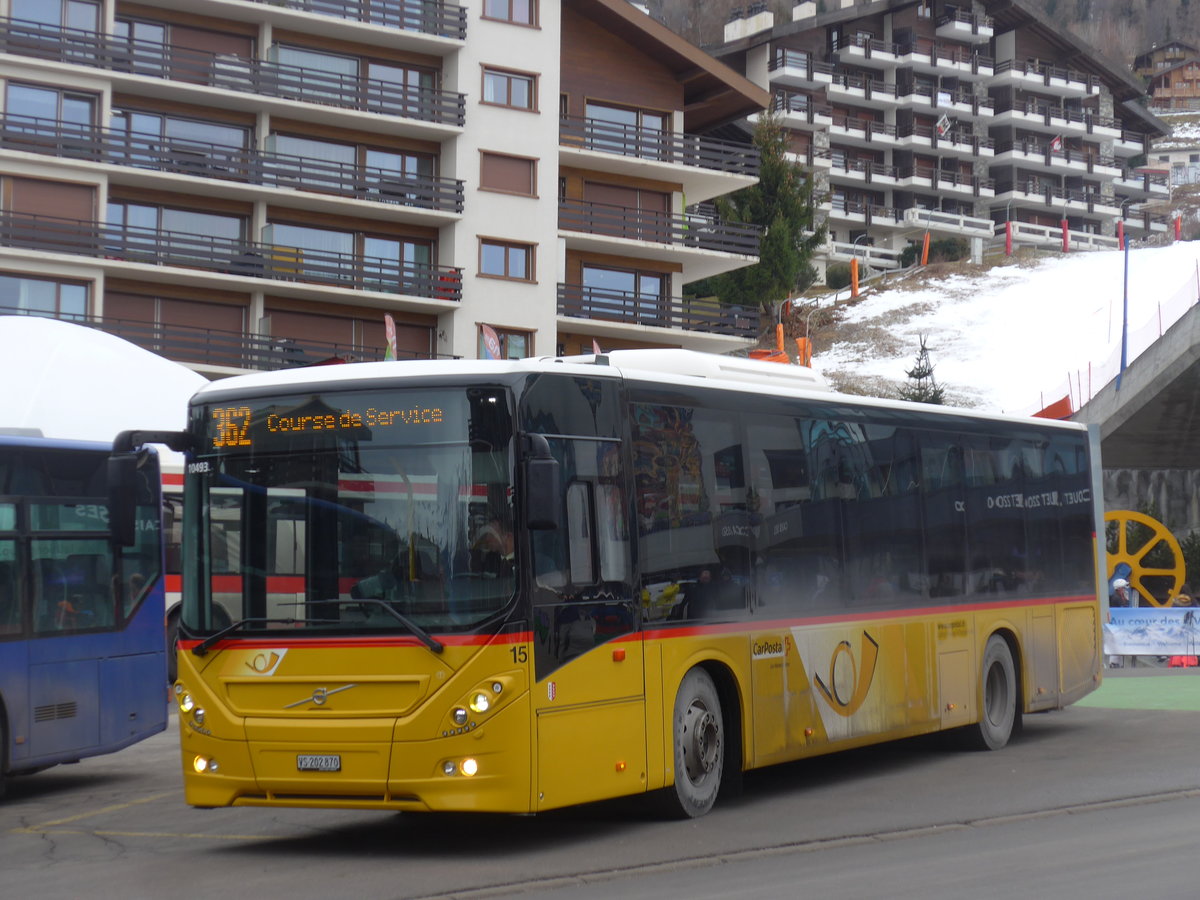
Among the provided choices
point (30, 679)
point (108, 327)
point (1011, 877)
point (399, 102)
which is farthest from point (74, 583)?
point (399, 102)

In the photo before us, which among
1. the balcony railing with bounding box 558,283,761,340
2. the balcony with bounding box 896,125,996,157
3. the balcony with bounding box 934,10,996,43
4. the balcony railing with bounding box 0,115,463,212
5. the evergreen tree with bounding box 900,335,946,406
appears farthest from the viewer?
the balcony with bounding box 934,10,996,43

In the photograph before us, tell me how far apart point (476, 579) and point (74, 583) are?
5359 millimetres

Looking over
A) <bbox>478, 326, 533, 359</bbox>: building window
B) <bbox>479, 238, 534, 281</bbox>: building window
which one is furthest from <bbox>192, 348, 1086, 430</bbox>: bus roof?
<bbox>479, 238, 534, 281</bbox>: building window

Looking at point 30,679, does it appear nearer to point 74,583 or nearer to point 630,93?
point 74,583

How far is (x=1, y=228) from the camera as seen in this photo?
40344mm

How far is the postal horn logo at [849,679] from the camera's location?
42.1 ft

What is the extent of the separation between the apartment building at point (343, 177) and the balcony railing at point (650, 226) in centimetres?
12

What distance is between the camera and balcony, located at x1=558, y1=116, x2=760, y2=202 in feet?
163

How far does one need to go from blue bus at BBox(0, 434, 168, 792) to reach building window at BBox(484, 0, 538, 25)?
3527 centimetres

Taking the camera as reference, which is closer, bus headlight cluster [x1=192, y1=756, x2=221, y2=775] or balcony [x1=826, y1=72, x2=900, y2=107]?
bus headlight cluster [x1=192, y1=756, x2=221, y2=775]

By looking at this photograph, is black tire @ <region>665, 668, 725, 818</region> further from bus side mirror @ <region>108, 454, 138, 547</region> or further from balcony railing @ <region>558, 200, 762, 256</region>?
balcony railing @ <region>558, 200, 762, 256</region>

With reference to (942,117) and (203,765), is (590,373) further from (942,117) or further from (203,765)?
(942,117)

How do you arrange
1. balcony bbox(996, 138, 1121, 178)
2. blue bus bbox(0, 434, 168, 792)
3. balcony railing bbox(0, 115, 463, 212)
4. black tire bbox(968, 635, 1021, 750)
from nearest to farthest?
1. blue bus bbox(0, 434, 168, 792)
2. black tire bbox(968, 635, 1021, 750)
3. balcony railing bbox(0, 115, 463, 212)
4. balcony bbox(996, 138, 1121, 178)

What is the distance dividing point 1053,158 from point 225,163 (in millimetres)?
81502
